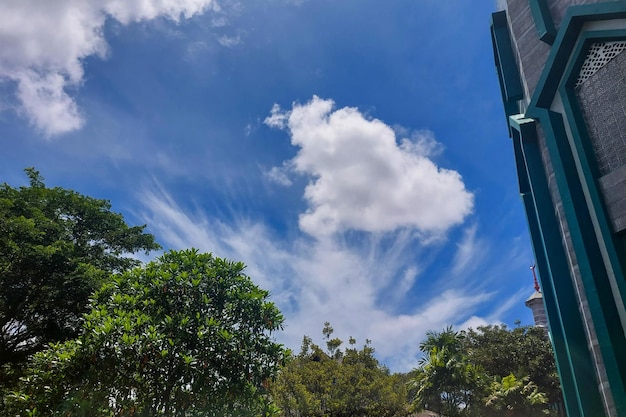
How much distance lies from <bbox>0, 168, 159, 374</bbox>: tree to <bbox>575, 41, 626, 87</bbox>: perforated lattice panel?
750 inches

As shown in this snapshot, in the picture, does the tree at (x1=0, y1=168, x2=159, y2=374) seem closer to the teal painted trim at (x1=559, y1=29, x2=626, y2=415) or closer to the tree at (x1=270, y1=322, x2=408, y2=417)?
the tree at (x1=270, y1=322, x2=408, y2=417)

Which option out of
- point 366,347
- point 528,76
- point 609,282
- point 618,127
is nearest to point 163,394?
point 609,282

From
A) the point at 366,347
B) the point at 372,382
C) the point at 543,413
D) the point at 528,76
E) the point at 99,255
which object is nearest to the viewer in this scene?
the point at 528,76

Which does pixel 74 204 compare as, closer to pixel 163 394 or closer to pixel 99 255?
pixel 99 255

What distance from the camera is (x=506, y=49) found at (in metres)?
14.8

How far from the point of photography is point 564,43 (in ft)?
34.9

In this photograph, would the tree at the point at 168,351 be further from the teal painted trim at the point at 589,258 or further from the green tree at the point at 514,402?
the green tree at the point at 514,402

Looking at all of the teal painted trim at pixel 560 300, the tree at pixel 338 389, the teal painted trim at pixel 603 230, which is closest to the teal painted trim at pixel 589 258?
the teal painted trim at pixel 603 230

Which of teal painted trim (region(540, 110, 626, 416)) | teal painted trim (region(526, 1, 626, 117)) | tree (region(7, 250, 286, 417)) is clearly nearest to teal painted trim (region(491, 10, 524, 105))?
teal painted trim (region(526, 1, 626, 117))

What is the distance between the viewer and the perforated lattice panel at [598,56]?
9.73 m

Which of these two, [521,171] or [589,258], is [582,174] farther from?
[521,171]

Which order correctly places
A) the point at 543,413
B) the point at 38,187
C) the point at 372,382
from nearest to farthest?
the point at 38,187, the point at 543,413, the point at 372,382

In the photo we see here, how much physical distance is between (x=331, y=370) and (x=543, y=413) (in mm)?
14061

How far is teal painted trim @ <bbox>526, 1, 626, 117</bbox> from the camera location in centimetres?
959
